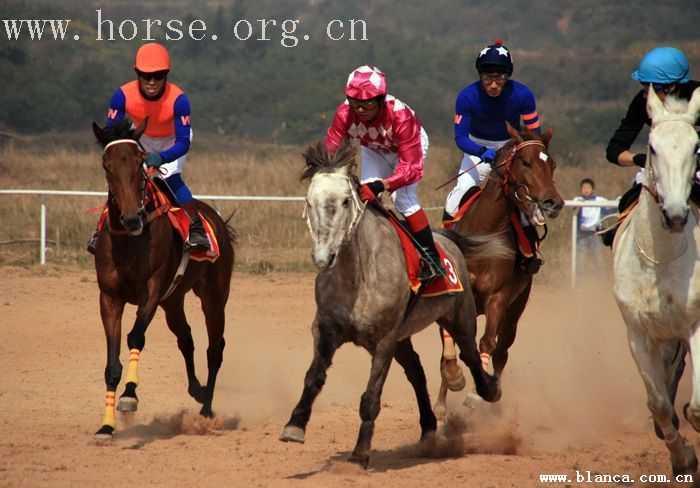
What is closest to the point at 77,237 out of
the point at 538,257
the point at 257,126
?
the point at 538,257

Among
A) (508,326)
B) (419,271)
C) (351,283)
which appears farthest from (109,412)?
(508,326)

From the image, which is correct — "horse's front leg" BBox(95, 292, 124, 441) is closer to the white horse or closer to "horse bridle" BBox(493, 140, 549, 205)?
"horse bridle" BBox(493, 140, 549, 205)

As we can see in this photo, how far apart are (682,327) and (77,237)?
13.7m

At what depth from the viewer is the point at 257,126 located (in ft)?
164

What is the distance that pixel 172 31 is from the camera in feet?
188

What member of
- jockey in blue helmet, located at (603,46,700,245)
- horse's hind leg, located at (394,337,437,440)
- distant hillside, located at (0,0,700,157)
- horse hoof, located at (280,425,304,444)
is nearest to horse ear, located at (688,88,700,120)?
jockey in blue helmet, located at (603,46,700,245)

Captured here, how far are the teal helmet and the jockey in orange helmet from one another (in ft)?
12.3

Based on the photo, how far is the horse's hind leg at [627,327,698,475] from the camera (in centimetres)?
643

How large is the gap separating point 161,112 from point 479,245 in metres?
2.83

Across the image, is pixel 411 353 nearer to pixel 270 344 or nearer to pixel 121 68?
pixel 270 344

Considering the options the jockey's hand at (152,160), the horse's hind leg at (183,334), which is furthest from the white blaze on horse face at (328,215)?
the horse's hind leg at (183,334)

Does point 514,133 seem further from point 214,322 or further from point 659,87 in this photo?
point 214,322

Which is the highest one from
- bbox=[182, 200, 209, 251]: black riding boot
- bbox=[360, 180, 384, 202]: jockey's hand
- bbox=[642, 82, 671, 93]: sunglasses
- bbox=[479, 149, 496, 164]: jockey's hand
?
bbox=[642, 82, 671, 93]: sunglasses

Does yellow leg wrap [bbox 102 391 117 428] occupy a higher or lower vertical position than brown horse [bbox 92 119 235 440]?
lower
